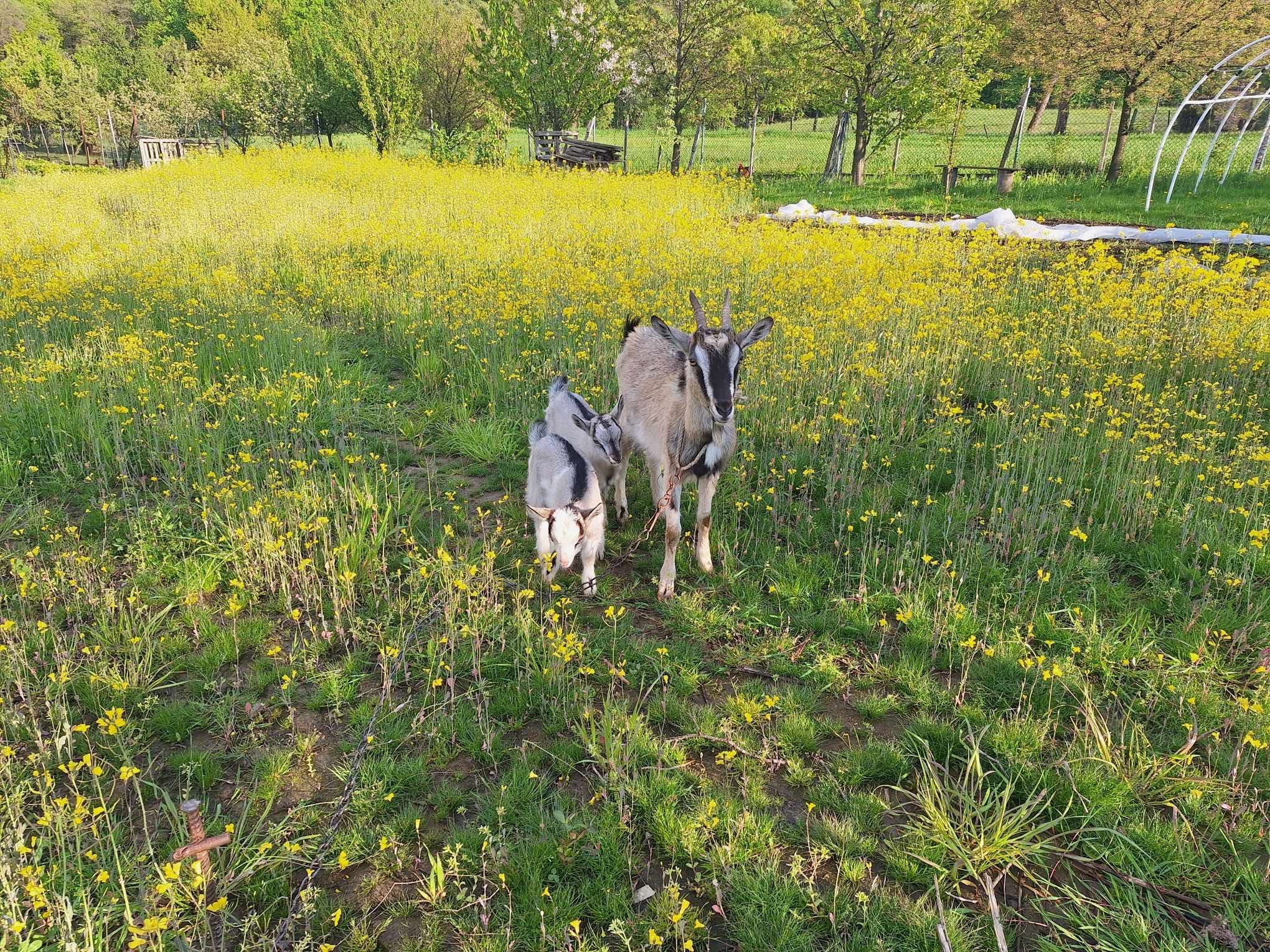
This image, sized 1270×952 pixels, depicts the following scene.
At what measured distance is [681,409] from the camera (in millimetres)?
5176

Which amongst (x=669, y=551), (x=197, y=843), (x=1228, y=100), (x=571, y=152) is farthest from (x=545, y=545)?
(x=571, y=152)

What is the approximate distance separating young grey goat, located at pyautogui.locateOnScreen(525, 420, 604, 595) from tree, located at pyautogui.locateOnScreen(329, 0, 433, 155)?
29789 millimetres

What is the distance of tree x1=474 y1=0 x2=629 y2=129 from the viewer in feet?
76.2

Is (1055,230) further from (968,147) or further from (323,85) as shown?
(323,85)

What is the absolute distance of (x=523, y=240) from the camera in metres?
12.1

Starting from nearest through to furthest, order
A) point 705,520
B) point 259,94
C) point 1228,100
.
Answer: point 705,520, point 1228,100, point 259,94

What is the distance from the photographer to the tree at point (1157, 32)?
18.8 metres

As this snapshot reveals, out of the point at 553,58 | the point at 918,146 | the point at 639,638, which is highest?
the point at 553,58

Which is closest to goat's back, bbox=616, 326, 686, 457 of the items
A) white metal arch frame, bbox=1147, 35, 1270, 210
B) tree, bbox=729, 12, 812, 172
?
white metal arch frame, bbox=1147, 35, 1270, 210

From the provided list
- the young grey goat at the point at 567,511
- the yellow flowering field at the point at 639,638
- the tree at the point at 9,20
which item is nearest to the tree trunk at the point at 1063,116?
the yellow flowering field at the point at 639,638

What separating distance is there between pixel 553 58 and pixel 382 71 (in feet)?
30.0

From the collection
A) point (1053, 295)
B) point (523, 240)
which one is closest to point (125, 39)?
point (523, 240)

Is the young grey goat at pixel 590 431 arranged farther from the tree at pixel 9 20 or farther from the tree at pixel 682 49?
the tree at pixel 9 20

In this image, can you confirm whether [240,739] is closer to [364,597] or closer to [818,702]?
[364,597]
